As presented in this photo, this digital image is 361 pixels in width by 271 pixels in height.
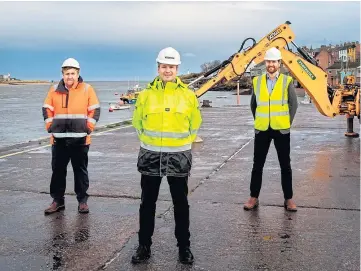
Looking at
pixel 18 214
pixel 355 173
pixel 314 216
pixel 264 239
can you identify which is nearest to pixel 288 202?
pixel 314 216

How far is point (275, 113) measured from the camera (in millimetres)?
6094

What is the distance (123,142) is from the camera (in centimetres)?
1288

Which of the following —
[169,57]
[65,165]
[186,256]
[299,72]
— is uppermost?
[299,72]

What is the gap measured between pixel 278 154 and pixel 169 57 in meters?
2.34

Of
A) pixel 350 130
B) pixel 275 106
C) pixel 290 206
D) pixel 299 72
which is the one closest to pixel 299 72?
pixel 299 72

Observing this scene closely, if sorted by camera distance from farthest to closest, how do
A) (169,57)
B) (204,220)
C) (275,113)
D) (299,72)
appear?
(299,72), (275,113), (204,220), (169,57)

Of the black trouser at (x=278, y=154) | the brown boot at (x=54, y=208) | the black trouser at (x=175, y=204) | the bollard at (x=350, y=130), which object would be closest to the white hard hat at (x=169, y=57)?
the black trouser at (x=175, y=204)

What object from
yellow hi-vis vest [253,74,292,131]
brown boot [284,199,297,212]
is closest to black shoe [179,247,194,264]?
brown boot [284,199,297,212]

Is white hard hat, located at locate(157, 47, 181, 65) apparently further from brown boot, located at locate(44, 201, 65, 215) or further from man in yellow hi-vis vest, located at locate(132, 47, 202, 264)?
brown boot, located at locate(44, 201, 65, 215)

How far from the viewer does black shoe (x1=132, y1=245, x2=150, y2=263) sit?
14.8ft

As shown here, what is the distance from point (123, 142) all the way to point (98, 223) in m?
7.23

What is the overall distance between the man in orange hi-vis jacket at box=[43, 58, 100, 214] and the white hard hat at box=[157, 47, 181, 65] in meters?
1.78

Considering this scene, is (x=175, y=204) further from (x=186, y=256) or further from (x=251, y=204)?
(x=251, y=204)

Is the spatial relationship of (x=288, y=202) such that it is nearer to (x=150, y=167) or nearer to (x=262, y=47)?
(x=150, y=167)
